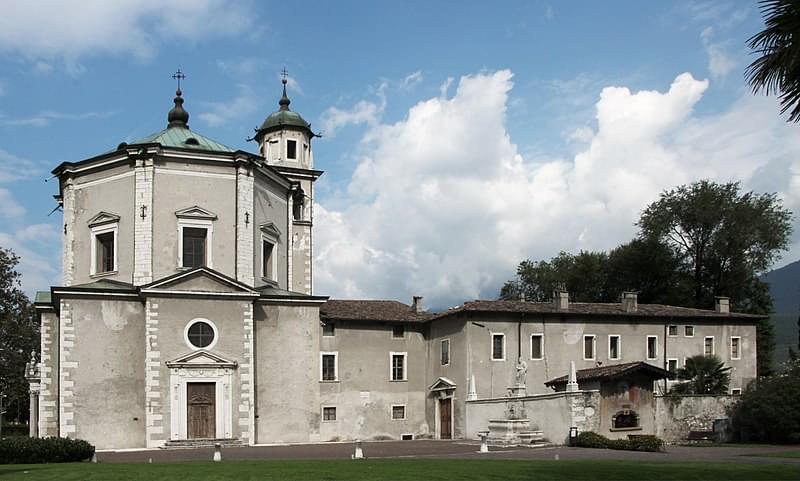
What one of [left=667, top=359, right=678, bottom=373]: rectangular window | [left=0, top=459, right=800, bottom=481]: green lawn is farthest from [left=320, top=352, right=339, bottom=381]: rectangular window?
[left=0, top=459, right=800, bottom=481]: green lawn

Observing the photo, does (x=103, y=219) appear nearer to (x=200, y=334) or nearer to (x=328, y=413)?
(x=200, y=334)

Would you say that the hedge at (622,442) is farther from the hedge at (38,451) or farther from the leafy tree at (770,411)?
the hedge at (38,451)

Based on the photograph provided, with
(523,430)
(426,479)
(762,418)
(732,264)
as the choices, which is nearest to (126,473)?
(426,479)

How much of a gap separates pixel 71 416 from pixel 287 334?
10293 mm

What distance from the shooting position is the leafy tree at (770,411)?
42.2 meters

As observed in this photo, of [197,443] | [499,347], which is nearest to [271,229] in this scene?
[197,443]

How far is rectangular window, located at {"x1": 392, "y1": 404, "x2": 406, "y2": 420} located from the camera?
49.6 m

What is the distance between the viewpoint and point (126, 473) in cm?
2136

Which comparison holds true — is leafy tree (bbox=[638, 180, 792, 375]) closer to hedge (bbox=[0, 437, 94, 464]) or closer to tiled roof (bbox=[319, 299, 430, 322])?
tiled roof (bbox=[319, 299, 430, 322])

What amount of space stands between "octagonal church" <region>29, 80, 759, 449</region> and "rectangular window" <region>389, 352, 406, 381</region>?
12 centimetres

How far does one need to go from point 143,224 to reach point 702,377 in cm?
3035

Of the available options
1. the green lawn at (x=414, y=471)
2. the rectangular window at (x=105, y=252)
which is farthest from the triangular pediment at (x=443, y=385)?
the green lawn at (x=414, y=471)

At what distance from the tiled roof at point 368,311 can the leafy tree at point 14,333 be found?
939 inches

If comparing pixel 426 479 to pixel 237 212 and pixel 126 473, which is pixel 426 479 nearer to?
pixel 126 473
